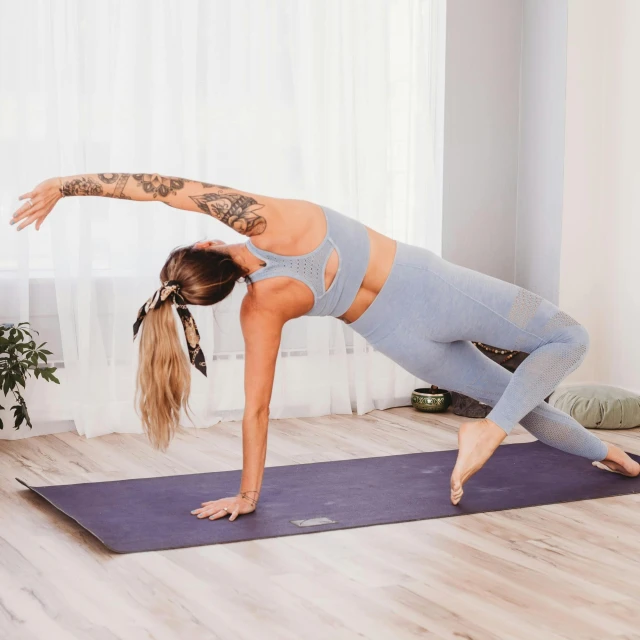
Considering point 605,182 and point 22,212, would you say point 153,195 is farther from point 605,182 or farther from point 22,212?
point 605,182

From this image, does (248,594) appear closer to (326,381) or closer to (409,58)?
(326,381)

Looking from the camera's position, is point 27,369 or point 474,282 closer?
point 474,282

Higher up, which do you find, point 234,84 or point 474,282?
point 234,84

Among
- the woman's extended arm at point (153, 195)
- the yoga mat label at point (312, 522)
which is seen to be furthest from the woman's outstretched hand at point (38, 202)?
the yoga mat label at point (312, 522)

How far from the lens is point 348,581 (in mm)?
Answer: 2373

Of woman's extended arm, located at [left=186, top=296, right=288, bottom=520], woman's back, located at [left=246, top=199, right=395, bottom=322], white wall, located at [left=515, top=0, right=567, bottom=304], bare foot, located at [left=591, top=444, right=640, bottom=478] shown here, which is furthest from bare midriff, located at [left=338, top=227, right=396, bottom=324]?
white wall, located at [left=515, top=0, right=567, bottom=304]

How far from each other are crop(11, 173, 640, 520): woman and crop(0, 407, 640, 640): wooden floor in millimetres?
281

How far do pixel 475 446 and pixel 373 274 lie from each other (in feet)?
1.93

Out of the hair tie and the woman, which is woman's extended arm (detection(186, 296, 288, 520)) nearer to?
the woman

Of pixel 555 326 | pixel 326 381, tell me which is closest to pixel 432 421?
pixel 326 381

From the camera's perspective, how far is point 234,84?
4270mm

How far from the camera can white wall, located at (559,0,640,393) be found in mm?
4742

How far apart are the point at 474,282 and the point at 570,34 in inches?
93.7

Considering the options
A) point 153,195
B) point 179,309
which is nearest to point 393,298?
point 179,309
